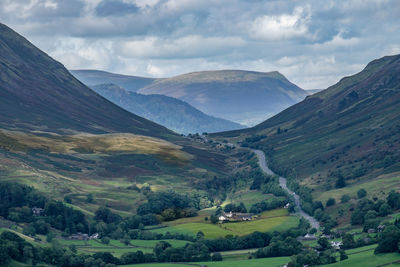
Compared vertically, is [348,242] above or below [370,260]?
above

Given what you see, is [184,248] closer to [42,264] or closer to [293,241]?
[293,241]

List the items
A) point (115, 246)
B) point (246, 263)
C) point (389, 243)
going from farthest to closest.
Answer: point (115, 246) < point (246, 263) < point (389, 243)

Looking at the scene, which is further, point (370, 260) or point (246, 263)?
point (246, 263)

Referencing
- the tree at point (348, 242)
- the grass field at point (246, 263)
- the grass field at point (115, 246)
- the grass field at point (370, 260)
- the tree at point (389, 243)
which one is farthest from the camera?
the grass field at point (115, 246)

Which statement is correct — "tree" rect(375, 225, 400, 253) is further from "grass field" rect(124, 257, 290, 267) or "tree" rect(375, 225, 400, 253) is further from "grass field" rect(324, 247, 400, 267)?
"grass field" rect(124, 257, 290, 267)

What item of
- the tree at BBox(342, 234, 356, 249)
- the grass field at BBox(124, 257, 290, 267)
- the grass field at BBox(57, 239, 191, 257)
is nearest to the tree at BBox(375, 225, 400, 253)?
the tree at BBox(342, 234, 356, 249)

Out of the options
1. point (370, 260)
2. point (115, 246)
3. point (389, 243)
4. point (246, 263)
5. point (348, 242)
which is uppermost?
point (389, 243)

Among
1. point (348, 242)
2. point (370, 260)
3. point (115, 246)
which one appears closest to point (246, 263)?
point (348, 242)

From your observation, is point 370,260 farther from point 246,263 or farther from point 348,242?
point 246,263

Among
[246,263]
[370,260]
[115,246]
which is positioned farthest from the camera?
[115,246]

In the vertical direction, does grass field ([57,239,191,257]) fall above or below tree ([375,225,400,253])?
below

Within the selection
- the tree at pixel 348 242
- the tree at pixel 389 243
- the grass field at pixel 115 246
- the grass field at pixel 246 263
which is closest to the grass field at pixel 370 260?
the tree at pixel 389 243

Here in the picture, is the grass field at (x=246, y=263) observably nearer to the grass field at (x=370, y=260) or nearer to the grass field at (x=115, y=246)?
the grass field at (x=370, y=260)
